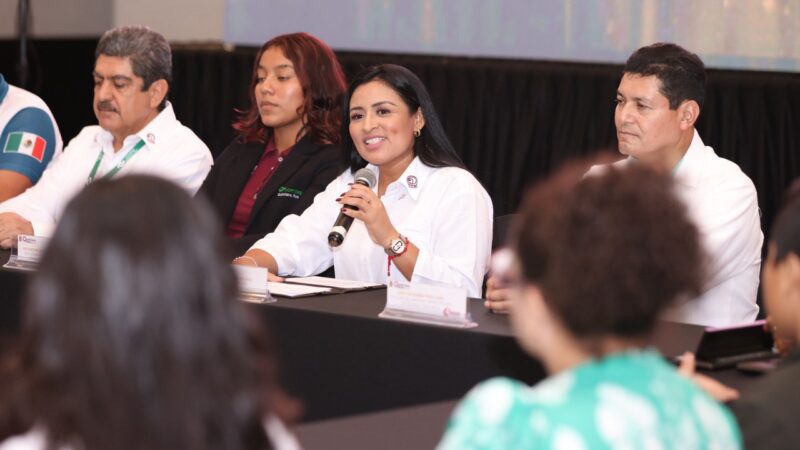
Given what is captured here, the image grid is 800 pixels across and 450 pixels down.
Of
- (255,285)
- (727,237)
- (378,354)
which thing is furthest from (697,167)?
(255,285)

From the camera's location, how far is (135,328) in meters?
0.96

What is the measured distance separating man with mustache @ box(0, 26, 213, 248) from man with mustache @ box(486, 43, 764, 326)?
1.58m

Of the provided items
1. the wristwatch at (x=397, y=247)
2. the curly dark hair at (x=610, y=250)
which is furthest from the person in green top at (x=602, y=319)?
the wristwatch at (x=397, y=247)

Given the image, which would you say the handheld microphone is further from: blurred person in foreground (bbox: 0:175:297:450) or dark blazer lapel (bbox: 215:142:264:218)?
blurred person in foreground (bbox: 0:175:297:450)

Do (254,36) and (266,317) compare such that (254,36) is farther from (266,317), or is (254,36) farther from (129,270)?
(129,270)

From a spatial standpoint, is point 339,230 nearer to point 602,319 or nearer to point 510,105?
point 602,319

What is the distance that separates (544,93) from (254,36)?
4.82 ft

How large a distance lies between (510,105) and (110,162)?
1712 millimetres

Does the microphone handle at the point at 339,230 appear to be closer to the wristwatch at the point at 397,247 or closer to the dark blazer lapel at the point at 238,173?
the wristwatch at the point at 397,247

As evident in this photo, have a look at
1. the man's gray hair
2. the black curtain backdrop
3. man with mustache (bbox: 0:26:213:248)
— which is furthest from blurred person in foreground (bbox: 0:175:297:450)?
the black curtain backdrop

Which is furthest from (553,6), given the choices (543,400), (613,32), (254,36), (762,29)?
(543,400)

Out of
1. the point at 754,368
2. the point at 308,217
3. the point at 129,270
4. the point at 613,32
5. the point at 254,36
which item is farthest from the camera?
the point at 254,36

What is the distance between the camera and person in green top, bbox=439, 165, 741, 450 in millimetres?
1058

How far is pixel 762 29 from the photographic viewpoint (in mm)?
4398
